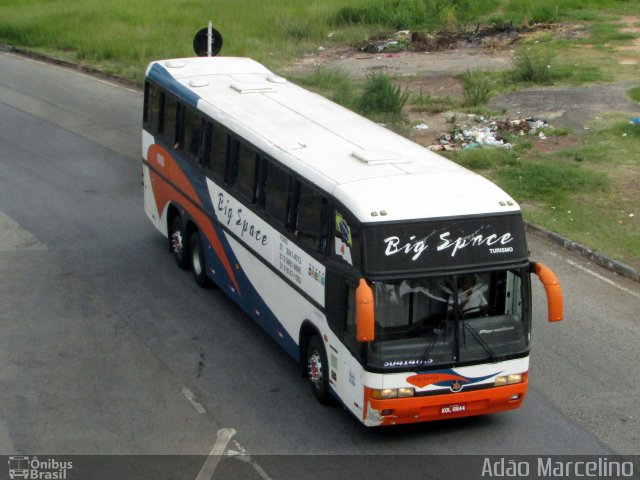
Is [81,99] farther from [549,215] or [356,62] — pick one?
[549,215]

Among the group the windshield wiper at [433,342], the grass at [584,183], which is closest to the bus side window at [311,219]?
the windshield wiper at [433,342]

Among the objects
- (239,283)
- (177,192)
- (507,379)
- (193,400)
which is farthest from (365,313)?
(177,192)

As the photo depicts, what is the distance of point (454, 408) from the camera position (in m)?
10.5

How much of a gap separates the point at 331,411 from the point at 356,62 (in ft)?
69.2

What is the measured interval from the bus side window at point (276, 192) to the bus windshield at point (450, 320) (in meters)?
2.39

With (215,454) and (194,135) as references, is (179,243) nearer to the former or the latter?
(194,135)

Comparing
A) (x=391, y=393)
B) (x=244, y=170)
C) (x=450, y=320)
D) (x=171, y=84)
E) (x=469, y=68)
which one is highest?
(x=171, y=84)

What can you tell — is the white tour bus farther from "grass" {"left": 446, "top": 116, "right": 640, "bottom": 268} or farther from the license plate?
"grass" {"left": 446, "top": 116, "right": 640, "bottom": 268}

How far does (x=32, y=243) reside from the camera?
16.9m

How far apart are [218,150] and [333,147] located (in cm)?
242

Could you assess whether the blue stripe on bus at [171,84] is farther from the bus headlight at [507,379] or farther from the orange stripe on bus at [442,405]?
the bus headlight at [507,379]

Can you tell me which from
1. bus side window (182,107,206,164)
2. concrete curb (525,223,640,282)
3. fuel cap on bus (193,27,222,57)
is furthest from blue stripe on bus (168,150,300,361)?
fuel cap on bus (193,27,222,57)

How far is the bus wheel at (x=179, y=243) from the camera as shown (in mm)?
15602

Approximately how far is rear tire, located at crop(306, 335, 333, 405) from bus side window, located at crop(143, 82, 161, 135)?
19.3 ft
